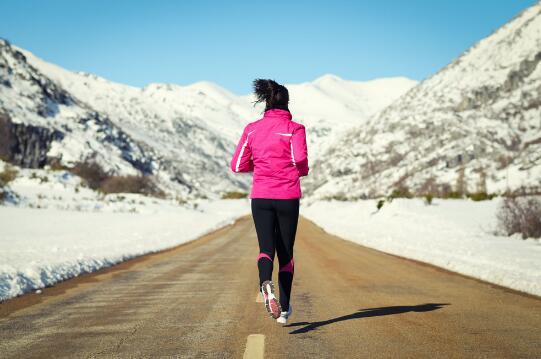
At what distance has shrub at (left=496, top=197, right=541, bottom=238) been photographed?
18812 millimetres

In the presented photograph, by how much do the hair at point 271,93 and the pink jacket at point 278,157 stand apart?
0.25 meters

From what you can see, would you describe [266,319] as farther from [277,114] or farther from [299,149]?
[277,114]

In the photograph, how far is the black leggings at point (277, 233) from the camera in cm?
487

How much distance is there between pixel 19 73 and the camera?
7912 cm

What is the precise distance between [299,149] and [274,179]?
0.38m

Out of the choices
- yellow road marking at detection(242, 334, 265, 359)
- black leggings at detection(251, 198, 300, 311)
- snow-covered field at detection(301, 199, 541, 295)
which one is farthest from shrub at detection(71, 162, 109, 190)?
yellow road marking at detection(242, 334, 265, 359)

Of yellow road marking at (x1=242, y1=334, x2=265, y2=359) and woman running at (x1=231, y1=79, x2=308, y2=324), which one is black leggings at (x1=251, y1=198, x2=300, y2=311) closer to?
woman running at (x1=231, y1=79, x2=308, y2=324)

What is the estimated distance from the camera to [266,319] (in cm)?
538

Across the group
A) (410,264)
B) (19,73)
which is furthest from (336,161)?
(410,264)

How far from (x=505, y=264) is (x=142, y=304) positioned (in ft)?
26.5

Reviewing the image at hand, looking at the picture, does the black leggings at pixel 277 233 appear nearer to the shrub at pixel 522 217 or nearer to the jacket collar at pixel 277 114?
the jacket collar at pixel 277 114

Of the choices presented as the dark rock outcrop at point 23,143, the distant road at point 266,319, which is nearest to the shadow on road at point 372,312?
the distant road at point 266,319

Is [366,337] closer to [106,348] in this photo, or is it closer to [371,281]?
[106,348]

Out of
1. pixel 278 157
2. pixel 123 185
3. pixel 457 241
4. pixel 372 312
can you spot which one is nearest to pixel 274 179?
pixel 278 157
